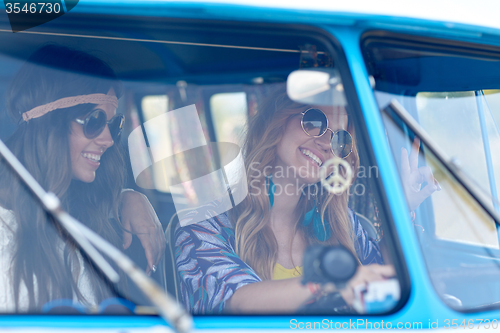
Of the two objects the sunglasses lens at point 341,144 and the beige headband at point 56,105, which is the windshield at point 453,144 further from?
the beige headband at point 56,105

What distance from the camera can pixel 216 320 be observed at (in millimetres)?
979

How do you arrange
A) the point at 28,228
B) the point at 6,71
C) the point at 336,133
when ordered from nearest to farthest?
the point at 28,228, the point at 336,133, the point at 6,71

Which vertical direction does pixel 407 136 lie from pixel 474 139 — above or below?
below

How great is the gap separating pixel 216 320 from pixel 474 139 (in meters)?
1.55

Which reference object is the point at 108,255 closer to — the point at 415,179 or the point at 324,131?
the point at 324,131

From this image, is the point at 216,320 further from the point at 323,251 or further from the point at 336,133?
the point at 336,133

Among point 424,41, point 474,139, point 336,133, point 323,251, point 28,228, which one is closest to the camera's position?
point 323,251

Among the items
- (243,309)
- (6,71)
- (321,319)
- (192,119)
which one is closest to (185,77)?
(192,119)

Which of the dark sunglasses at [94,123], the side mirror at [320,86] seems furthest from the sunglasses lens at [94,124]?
the side mirror at [320,86]

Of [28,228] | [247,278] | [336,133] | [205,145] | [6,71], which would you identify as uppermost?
[6,71]

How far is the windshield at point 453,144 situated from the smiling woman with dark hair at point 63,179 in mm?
1094

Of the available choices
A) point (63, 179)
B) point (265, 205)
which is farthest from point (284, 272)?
point (63, 179)

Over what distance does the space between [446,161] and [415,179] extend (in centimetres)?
37

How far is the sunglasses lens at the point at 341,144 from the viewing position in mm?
1411
